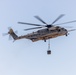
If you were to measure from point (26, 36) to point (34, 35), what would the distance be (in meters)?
1.25

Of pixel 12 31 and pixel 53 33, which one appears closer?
pixel 53 33

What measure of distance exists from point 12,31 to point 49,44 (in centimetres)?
500

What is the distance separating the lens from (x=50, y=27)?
4069 centimetres

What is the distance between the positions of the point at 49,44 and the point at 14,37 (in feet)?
14.6

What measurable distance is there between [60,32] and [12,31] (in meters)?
7.08

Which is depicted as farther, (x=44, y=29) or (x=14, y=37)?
(x=14, y=37)

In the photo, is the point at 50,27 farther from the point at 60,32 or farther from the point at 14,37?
the point at 14,37

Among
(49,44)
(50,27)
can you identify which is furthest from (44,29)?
(49,44)

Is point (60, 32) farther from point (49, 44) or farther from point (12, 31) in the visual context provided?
point (12, 31)

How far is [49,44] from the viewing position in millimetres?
44062

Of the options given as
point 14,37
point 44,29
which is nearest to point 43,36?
point 44,29

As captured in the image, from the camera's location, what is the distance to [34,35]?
136ft

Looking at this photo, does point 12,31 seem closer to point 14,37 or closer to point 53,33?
point 14,37

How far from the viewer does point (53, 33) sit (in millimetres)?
40469
